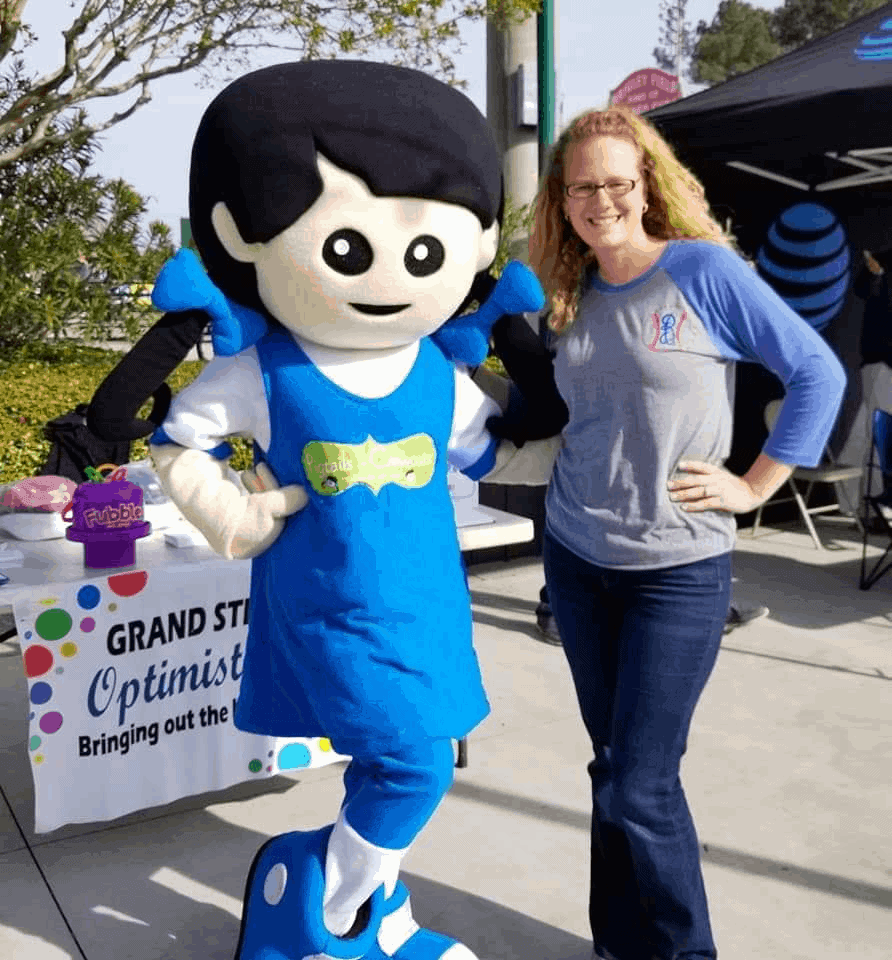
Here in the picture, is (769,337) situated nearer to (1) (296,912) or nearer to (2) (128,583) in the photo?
(1) (296,912)

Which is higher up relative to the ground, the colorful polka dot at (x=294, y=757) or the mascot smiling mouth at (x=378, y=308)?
the mascot smiling mouth at (x=378, y=308)

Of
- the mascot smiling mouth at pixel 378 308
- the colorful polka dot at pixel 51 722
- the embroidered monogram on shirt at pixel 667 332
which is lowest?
the colorful polka dot at pixel 51 722

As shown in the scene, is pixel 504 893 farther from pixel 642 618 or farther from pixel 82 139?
pixel 82 139

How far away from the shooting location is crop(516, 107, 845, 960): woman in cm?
208

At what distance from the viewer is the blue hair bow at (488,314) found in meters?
2.19

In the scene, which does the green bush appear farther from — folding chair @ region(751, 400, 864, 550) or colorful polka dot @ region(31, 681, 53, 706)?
folding chair @ region(751, 400, 864, 550)

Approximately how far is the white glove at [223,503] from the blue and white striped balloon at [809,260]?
6021 mm

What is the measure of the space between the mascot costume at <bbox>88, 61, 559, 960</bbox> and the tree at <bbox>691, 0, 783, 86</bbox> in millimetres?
54875

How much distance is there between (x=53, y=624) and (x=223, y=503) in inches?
43.8

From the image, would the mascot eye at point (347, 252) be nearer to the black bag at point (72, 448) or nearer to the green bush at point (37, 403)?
the black bag at point (72, 448)

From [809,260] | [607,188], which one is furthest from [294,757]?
[809,260]

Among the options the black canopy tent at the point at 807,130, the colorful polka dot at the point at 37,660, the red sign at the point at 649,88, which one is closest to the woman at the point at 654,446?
the colorful polka dot at the point at 37,660

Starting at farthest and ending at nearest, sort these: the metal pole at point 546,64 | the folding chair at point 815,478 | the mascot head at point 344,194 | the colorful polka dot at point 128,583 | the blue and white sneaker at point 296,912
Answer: the folding chair at point 815,478, the metal pole at point 546,64, the colorful polka dot at point 128,583, the blue and white sneaker at point 296,912, the mascot head at point 344,194

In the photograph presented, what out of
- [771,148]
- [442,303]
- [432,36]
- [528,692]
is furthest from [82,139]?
[442,303]
